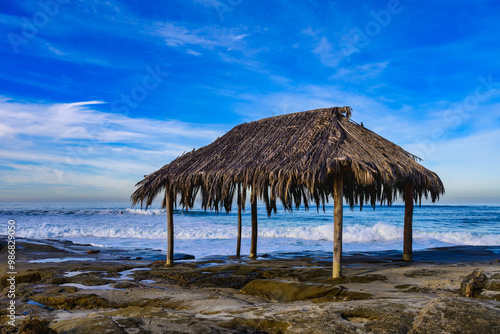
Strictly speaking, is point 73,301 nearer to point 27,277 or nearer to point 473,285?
point 27,277

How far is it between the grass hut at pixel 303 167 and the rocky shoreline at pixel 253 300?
128 centimetres

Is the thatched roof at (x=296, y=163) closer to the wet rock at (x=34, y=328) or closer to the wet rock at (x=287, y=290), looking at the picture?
the wet rock at (x=287, y=290)

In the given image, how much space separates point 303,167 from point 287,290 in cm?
209

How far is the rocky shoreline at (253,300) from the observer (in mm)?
3693

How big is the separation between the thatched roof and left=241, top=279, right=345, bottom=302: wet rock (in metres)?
1.46

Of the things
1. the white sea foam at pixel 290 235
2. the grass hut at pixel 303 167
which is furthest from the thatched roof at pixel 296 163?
the white sea foam at pixel 290 235

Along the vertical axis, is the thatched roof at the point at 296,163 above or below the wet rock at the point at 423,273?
above

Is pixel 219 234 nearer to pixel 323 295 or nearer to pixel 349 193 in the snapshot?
pixel 349 193

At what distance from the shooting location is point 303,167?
20.8 feet

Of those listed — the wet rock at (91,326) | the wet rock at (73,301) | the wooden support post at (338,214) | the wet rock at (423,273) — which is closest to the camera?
the wet rock at (91,326)

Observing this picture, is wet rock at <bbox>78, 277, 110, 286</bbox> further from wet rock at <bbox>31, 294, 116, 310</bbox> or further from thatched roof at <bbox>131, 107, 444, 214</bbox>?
thatched roof at <bbox>131, 107, 444, 214</bbox>

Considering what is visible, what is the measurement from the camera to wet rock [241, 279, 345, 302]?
5.15 m

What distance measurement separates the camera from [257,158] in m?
7.55

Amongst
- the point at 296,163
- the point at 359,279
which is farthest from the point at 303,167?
the point at 359,279
